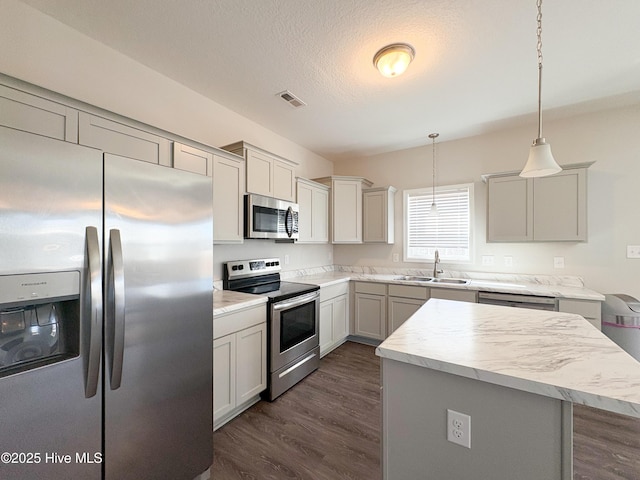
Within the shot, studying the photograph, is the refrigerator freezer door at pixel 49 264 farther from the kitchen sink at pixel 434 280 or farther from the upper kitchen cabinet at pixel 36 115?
the kitchen sink at pixel 434 280

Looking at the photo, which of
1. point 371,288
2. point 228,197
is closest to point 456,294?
point 371,288

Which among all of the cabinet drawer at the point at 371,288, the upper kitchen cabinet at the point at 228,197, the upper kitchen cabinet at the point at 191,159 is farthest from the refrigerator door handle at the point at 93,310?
the cabinet drawer at the point at 371,288

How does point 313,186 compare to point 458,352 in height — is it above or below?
above

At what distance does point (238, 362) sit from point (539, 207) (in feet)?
11.3

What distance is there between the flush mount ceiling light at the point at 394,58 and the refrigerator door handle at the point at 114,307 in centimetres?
207

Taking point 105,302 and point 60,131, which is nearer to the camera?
point 105,302

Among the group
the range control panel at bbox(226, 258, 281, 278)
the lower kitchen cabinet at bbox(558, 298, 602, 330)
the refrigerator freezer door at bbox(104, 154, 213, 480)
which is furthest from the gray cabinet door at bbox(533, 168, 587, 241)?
the refrigerator freezer door at bbox(104, 154, 213, 480)

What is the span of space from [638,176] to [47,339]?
483 cm

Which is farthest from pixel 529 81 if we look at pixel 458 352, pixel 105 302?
pixel 105 302

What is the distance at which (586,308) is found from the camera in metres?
2.45

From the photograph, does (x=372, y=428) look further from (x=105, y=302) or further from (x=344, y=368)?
(x=105, y=302)

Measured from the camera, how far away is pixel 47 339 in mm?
1035

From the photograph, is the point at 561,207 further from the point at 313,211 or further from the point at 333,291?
the point at 313,211

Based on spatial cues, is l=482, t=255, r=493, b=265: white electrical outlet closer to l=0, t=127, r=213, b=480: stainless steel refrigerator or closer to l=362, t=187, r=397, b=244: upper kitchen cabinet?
l=362, t=187, r=397, b=244: upper kitchen cabinet
